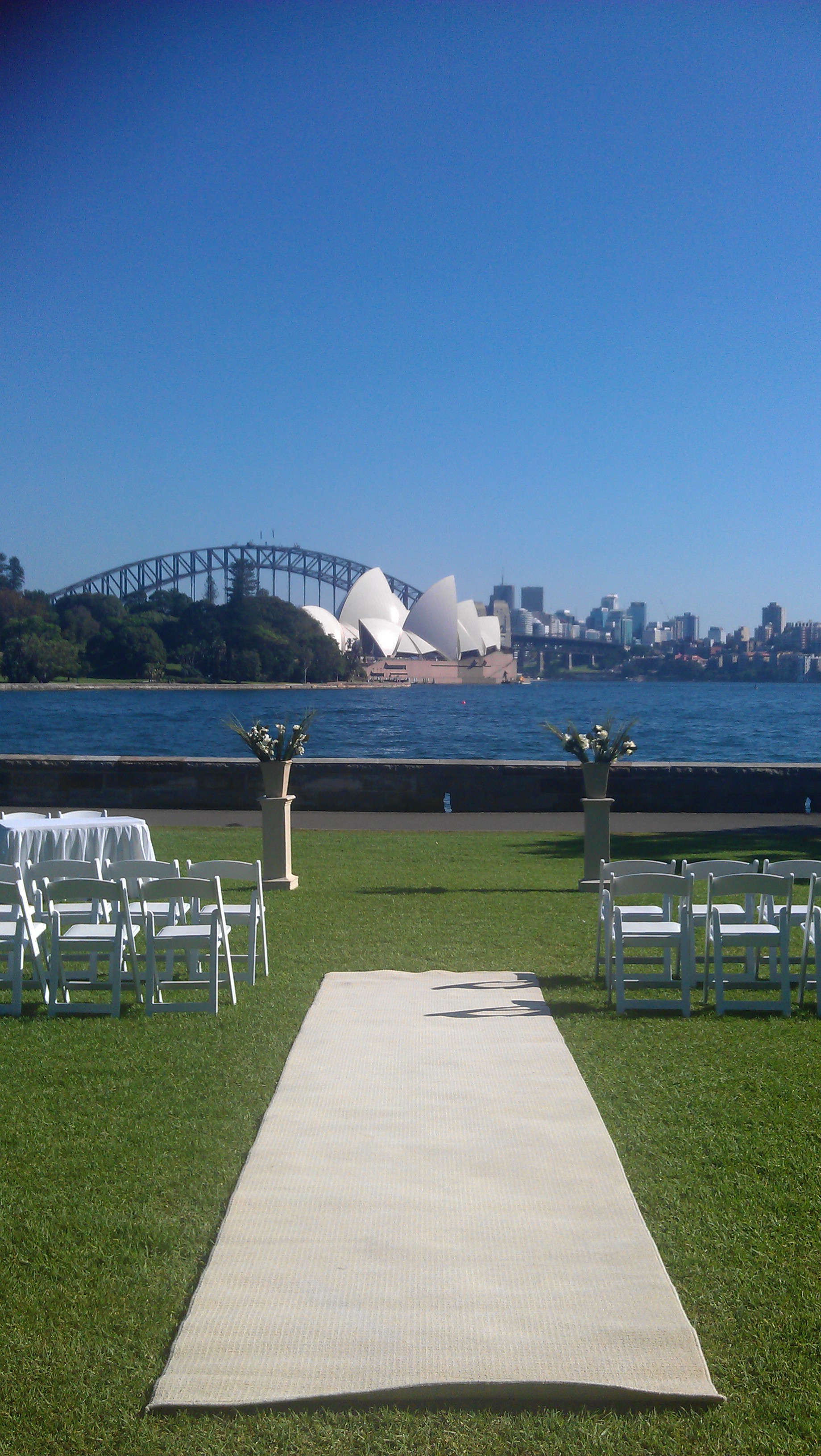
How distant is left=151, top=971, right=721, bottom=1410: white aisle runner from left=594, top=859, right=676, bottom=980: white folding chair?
70.2 inches

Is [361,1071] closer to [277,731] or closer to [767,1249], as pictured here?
[767,1249]

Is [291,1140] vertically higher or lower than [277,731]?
lower

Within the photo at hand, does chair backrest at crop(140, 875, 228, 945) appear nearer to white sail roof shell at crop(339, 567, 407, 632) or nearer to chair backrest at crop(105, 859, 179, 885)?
chair backrest at crop(105, 859, 179, 885)

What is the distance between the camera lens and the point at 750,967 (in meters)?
7.27

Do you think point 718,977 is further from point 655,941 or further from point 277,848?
point 277,848

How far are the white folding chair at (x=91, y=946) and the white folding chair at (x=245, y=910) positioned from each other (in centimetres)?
60

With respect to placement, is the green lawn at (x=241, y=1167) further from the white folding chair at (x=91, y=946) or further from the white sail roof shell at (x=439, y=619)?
the white sail roof shell at (x=439, y=619)

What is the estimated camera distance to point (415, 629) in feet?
360

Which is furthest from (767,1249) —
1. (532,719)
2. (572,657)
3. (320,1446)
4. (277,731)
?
(572,657)

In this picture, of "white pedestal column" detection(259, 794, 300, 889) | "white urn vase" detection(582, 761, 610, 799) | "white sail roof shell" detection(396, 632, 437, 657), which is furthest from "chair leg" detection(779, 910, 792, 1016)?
"white sail roof shell" detection(396, 632, 437, 657)

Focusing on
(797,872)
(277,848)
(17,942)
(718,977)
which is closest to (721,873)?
(797,872)

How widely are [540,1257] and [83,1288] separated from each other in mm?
1330

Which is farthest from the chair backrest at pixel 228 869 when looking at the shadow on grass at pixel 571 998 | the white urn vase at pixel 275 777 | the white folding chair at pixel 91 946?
the white urn vase at pixel 275 777

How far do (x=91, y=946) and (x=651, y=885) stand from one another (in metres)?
3.22
